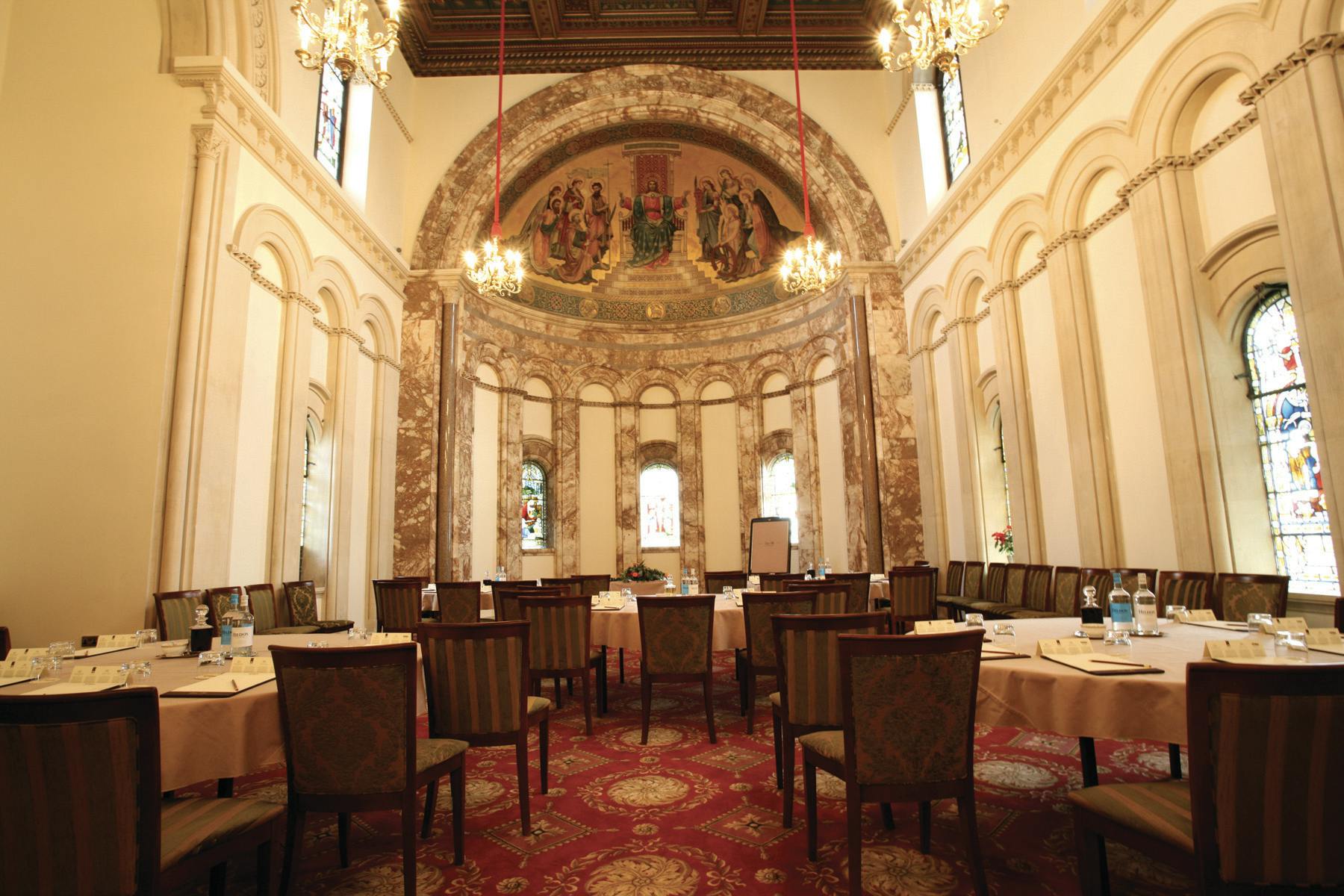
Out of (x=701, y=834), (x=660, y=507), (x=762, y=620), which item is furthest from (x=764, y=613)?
(x=660, y=507)

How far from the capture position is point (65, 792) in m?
1.78

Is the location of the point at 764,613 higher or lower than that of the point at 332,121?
lower

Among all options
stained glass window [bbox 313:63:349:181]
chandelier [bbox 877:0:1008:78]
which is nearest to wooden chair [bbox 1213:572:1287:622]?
chandelier [bbox 877:0:1008:78]

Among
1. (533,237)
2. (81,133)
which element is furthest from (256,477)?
(533,237)

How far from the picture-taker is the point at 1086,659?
268cm

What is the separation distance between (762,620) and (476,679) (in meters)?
2.36

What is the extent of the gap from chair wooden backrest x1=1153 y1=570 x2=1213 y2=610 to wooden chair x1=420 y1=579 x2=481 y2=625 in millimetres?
5417

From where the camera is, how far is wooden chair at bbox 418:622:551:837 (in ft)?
10.6

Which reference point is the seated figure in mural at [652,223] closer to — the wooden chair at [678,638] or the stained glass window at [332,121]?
the stained glass window at [332,121]

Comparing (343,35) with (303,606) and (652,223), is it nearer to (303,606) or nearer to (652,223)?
(303,606)

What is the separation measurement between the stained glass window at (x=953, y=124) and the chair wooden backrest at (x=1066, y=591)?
579cm

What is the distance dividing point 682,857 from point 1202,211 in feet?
20.5

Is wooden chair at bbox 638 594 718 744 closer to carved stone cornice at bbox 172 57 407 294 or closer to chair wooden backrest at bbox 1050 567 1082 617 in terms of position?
chair wooden backrest at bbox 1050 567 1082 617

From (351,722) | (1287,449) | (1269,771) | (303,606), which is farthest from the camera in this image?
(303,606)
